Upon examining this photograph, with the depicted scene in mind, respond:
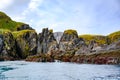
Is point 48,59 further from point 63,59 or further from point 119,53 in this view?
point 119,53

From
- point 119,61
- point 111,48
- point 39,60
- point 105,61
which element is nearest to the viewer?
point 119,61

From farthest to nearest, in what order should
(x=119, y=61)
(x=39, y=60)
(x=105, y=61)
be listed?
(x=39, y=60)
(x=105, y=61)
(x=119, y=61)

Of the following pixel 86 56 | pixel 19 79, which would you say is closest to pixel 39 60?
pixel 86 56

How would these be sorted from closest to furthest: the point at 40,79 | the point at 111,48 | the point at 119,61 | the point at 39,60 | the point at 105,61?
1. the point at 40,79
2. the point at 119,61
3. the point at 105,61
4. the point at 111,48
5. the point at 39,60

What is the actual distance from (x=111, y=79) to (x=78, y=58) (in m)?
89.1

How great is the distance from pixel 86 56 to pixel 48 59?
22.0 m

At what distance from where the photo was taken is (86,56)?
139750mm

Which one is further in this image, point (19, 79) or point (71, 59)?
point (71, 59)

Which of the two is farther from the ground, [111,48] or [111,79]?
[111,48]

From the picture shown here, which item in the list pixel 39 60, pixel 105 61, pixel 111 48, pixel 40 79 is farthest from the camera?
pixel 39 60

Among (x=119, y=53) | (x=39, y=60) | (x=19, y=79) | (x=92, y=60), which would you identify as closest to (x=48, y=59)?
Answer: (x=39, y=60)

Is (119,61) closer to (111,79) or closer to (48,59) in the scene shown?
(48,59)

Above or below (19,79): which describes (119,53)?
above

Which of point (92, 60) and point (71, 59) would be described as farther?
point (71, 59)
